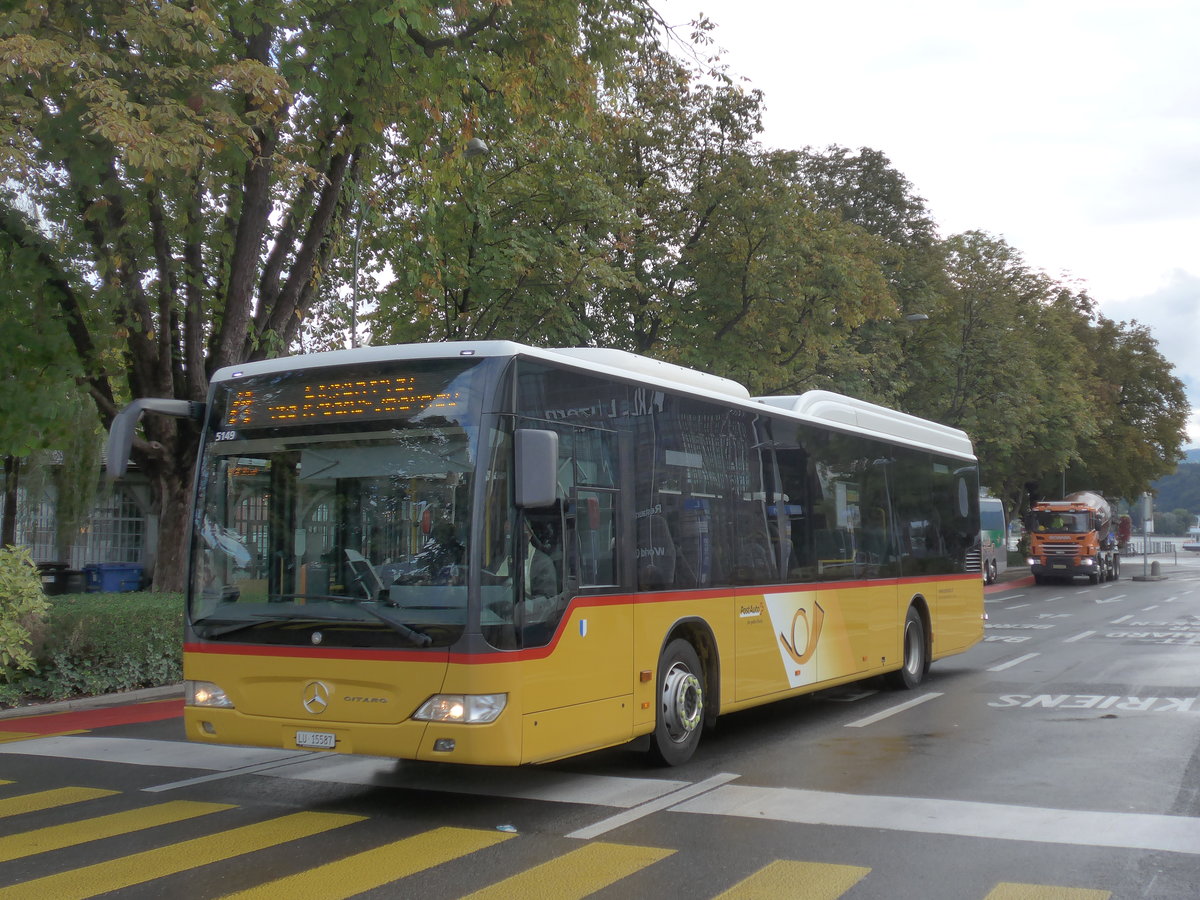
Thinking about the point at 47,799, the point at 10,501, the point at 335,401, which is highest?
the point at 10,501

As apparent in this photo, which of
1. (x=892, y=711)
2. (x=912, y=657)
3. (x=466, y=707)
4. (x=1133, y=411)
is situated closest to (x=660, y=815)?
(x=466, y=707)

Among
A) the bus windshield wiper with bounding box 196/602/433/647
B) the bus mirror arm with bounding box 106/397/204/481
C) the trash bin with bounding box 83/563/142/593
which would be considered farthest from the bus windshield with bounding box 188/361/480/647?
the trash bin with bounding box 83/563/142/593

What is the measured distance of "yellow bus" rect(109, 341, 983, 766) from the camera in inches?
278

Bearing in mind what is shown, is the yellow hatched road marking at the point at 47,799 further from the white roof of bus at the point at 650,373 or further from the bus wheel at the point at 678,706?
the bus wheel at the point at 678,706

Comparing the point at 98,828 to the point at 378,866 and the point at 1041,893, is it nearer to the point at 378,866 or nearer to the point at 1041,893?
the point at 378,866

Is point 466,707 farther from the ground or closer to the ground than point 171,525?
closer to the ground

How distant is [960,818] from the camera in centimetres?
719

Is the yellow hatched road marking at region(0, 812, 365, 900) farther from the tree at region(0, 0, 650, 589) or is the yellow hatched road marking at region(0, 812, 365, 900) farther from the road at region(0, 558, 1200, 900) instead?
the tree at region(0, 0, 650, 589)

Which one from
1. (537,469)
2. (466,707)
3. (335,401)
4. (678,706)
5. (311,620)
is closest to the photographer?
(466,707)

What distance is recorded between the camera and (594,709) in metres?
7.79

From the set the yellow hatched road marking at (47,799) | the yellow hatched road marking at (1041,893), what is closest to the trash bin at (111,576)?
the yellow hatched road marking at (47,799)

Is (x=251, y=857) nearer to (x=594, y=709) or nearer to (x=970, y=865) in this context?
(x=594, y=709)

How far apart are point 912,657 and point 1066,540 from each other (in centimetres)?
3463

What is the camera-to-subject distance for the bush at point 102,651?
1261cm
